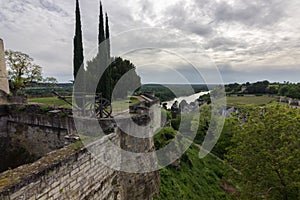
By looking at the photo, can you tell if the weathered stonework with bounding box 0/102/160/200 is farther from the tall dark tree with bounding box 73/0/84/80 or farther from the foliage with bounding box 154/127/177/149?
the tall dark tree with bounding box 73/0/84/80

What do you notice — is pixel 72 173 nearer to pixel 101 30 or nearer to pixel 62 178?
pixel 62 178

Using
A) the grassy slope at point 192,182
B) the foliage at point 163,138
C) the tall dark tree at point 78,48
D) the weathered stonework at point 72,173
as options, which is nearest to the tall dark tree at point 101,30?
the tall dark tree at point 78,48

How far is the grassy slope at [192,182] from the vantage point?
9.99 meters

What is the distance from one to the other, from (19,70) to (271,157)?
77.3ft

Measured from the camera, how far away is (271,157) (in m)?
8.30

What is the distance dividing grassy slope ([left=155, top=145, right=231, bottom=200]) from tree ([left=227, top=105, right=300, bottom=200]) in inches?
87.0

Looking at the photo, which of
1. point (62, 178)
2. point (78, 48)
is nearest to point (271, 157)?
point (62, 178)

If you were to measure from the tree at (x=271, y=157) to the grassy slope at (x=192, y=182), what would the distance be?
7.25 feet

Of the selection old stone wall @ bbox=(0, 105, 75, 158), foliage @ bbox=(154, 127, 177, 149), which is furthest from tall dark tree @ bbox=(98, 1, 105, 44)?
foliage @ bbox=(154, 127, 177, 149)

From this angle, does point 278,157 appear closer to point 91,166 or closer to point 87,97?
point 91,166

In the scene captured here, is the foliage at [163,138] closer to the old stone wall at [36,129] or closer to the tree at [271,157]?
the tree at [271,157]

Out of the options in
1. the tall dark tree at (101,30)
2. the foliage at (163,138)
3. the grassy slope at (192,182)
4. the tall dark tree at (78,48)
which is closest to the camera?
the grassy slope at (192,182)

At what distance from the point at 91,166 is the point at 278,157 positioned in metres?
7.30

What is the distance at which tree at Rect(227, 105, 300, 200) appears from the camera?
8.03 m
